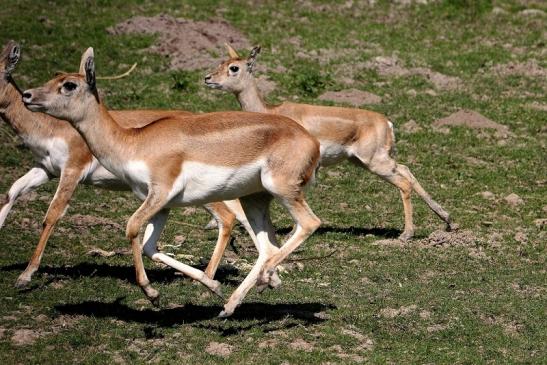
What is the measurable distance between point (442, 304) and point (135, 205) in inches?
191

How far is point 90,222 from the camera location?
12414mm

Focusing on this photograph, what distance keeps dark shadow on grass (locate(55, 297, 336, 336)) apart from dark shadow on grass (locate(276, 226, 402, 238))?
9.76 feet

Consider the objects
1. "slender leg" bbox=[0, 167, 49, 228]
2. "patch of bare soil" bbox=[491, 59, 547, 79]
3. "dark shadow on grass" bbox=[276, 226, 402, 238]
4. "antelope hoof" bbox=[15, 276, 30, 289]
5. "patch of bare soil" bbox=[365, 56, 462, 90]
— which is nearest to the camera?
"antelope hoof" bbox=[15, 276, 30, 289]

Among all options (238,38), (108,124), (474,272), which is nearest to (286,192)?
(108,124)

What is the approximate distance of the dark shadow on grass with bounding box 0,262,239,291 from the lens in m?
10.4

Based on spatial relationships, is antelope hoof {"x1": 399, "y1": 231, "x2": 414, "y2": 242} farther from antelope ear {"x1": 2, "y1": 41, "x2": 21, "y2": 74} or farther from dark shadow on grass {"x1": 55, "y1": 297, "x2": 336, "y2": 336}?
antelope ear {"x1": 2, "y1": 41, "x2": 21, "y2": 74}

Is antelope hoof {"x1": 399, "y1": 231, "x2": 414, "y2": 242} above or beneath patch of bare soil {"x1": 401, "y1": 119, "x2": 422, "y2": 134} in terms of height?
above

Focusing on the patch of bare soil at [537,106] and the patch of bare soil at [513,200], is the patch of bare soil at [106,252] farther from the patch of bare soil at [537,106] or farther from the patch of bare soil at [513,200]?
the patch of bare soil at [537,106]

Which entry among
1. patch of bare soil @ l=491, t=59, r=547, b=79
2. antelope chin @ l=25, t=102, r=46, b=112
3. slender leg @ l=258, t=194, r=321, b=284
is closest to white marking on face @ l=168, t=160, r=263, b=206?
slender leg @ l=258, t=194, r=321, b=284

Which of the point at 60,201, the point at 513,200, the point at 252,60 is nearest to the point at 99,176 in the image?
the point at 60,201

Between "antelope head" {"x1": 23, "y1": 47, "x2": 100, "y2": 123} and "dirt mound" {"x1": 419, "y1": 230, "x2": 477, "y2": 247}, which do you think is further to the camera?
"dirt mound" {"x1": 419, "y1": 230, "x2": 477, "y2": 247}

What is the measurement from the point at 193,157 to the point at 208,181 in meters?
0.23

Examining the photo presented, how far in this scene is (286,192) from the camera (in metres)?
8.81

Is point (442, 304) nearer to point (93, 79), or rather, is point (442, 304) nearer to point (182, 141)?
point (182, 141)
